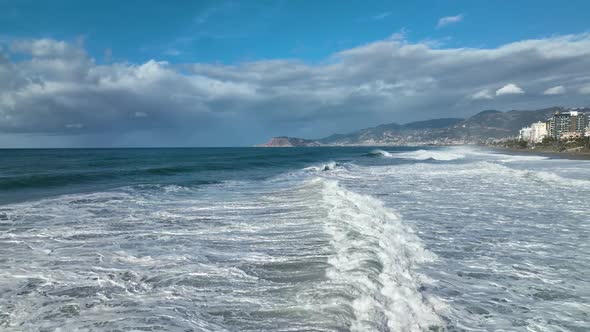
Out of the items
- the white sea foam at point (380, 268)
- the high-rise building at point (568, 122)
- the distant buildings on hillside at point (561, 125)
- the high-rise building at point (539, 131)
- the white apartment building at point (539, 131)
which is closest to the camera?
the white sea foam at point (380, 268)

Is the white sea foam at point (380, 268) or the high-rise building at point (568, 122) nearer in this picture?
the white sea foam at point (380, 268)

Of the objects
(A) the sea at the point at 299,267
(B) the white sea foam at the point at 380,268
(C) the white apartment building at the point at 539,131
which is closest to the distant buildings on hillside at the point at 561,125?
(C) the white apartment building at the point at 539,131

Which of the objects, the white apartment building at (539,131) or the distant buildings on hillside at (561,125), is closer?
the white apartment building at (539,131)

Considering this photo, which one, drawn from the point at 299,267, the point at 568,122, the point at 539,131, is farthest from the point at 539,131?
the point at 299,267

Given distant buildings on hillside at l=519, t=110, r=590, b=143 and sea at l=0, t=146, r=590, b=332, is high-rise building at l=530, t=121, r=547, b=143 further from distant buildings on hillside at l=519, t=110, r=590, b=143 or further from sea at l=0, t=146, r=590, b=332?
sea at l=0, t=146, r=590, b=332

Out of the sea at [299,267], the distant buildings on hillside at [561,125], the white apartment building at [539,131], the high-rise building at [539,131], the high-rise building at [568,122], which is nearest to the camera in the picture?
the sea at [299,267]

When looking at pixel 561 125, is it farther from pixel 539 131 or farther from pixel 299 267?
pixel 299 267

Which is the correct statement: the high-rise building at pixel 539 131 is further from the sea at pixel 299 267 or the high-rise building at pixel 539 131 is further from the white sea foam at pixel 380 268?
the white sea foam at pixel 380 268

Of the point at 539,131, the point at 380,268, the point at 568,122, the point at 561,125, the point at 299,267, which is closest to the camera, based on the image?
the point at 380,268

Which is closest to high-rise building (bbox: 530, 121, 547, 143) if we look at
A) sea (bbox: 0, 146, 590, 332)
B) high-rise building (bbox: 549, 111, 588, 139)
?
high-rise building (bbox: 549, 111, 588, 139)

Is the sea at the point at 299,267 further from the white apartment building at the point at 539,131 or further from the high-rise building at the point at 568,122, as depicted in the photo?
the high-rise building at the point at 568,122

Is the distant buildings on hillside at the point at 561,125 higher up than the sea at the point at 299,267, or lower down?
higher up

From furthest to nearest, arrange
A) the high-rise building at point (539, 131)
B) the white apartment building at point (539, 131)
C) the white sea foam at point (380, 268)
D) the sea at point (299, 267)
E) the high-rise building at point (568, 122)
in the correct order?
1. the high-rise building at point (568, 122)
2. the high-rise building at point (539, 131)
3. the white apartment building at point (539, 131)
4. the sea at point (299, 267)
5. the white sea foam at point (380, 268)

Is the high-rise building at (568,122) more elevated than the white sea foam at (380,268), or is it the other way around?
the high-rise building at (568,122)
